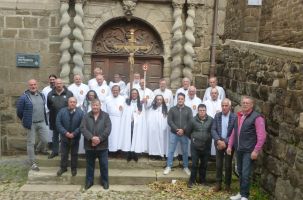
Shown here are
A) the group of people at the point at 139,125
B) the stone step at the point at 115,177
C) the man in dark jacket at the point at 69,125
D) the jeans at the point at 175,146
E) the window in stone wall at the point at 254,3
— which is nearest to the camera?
the group of people at the point at 139,125

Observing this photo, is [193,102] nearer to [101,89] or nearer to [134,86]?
[134,86]

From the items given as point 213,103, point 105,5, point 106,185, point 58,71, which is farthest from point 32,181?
point 105,5

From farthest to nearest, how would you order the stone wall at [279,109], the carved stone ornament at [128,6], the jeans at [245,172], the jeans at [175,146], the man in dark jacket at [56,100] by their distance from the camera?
the carved stone ornament at [128,6]
the man in dark jacket at [56,100]
the jeans at [175,146]
the jeans at [245,172]
the stone wall at [279,109]

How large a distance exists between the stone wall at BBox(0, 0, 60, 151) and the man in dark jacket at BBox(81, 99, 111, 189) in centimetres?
317

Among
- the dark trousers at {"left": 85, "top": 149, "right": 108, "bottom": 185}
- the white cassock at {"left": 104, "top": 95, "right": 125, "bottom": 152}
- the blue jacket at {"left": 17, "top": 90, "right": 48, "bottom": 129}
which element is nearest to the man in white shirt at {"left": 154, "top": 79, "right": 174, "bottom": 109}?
the white cassock at {"left": 104, "top": 95, "right": 125, "bottom": 152}

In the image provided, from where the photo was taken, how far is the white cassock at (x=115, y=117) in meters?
8.54

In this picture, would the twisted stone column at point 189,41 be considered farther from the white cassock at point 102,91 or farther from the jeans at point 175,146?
the jeans at point 175,146

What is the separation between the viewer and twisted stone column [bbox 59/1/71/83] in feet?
32.1

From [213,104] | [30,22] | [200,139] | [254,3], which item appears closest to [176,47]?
[213,104]

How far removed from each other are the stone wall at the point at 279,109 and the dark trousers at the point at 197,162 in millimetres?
987

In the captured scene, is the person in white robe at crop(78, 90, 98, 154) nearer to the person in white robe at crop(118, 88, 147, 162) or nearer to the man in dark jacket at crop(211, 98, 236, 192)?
the person in white robe at crop(118, 88, 147, 162)

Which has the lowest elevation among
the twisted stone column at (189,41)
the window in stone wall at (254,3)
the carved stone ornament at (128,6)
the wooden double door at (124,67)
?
the wooden double door at (124,67)

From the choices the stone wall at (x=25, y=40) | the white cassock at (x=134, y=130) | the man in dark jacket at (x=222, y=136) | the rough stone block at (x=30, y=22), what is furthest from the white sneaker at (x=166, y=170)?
the rough stone block at (x=30, y=22)

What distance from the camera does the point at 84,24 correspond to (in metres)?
10.1
